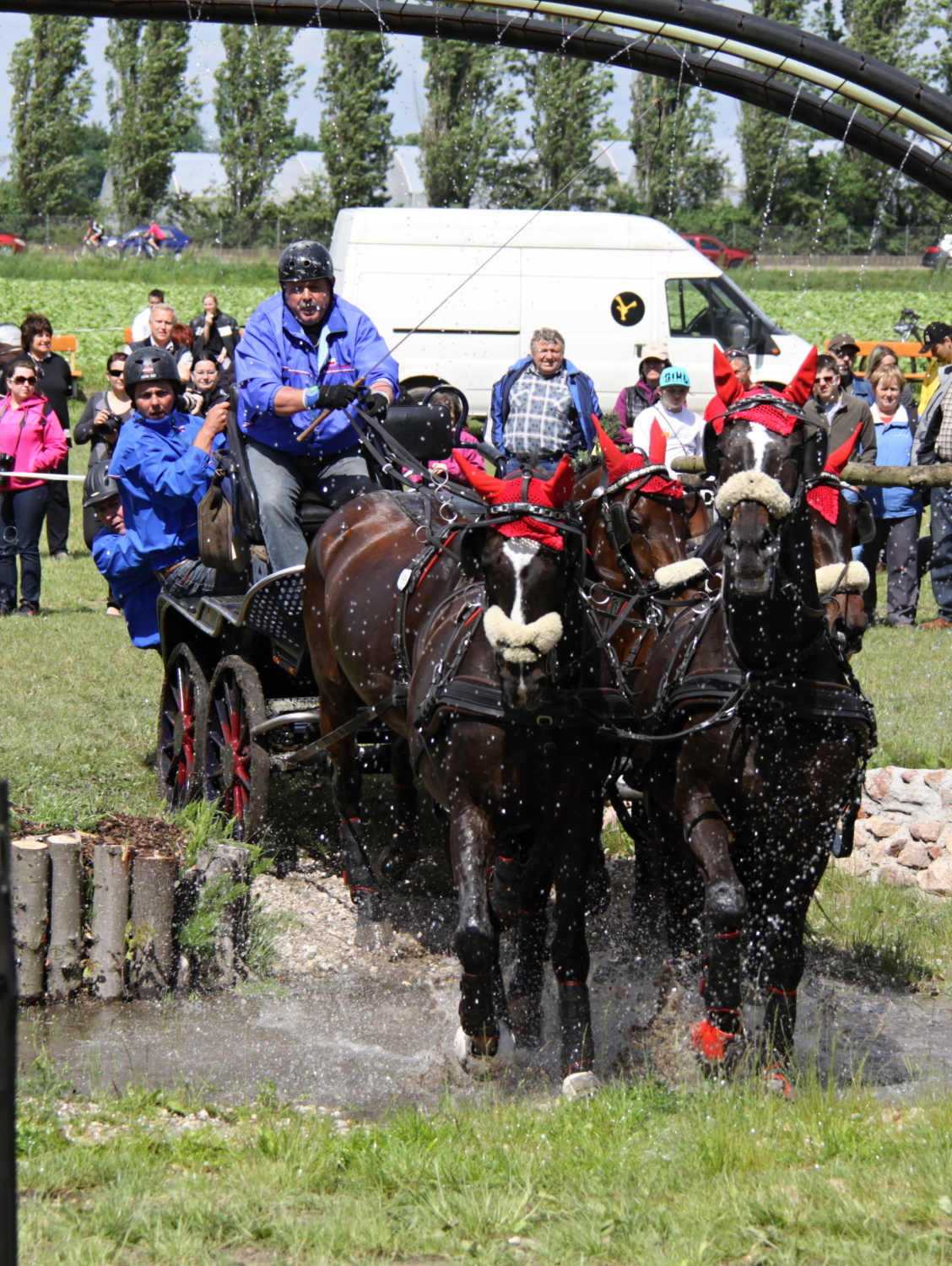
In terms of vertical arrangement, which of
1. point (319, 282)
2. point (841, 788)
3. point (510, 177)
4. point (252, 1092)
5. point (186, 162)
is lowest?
point (252, 1092)

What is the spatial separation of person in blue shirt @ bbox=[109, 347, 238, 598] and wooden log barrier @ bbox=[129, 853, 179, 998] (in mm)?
2349

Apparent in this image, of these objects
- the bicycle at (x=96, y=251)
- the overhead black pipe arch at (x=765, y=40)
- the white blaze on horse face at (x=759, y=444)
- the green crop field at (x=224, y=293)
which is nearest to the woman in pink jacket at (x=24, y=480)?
the overhead black pipe arch at (x=765, y=40)

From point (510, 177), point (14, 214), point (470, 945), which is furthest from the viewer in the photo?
point (14, 214)

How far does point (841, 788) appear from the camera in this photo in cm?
476

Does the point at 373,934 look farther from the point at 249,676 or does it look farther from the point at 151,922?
the point at 249,676

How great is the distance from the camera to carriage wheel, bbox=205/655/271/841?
6.80 metres

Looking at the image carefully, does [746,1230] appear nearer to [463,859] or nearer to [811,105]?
[463,859]

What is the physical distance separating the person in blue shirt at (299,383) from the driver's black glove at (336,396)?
0.20m

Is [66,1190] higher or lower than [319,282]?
lower

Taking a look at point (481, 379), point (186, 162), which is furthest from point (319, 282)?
point (186, 162)

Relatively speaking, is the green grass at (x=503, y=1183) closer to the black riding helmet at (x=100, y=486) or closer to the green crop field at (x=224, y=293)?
the black riding helmet at (x=100, y=486)

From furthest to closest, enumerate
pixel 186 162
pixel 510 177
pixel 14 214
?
pixel 186 162
pixel 14 214
pixel 510 177

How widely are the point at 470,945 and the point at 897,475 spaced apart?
97.1 inches

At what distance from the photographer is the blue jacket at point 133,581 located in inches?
316
